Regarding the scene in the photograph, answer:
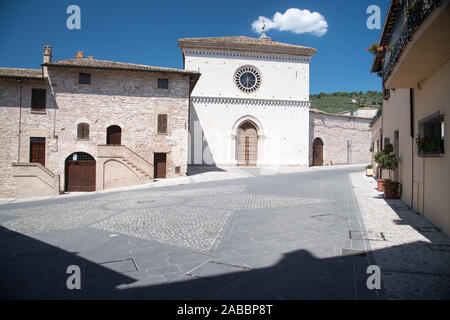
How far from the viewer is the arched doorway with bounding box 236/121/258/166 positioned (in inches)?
1136

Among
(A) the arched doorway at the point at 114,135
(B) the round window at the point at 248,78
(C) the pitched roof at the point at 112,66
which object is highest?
(B) the round window at the point at 248,78

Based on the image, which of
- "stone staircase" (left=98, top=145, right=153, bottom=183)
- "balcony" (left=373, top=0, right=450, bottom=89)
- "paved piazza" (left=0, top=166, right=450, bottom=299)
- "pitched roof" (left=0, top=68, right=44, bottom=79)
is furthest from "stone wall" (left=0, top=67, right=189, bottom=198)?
"balcony" (left=373, top=0, right=450, bottom=89)

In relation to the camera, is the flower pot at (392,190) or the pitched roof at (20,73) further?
the pitched roof at (20,73)

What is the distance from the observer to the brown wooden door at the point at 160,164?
21322 millimetres

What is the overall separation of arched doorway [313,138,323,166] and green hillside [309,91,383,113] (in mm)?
34800

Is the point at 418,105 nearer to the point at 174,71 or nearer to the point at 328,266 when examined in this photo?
the point at 328,266

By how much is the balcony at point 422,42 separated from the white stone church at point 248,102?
2103cm

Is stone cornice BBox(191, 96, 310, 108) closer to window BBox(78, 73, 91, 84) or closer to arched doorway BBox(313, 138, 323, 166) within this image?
arched doorway BBox(313, 138, 323, 166)

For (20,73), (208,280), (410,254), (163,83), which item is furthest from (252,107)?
(208,280)

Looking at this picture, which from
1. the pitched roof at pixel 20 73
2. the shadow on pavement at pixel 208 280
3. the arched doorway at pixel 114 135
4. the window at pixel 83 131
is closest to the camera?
the shadow on pavement at pixel 208 280

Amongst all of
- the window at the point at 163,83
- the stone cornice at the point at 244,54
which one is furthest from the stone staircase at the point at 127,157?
the stone cornice at the point at 244,54

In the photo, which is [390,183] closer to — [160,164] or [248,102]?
[160,164]

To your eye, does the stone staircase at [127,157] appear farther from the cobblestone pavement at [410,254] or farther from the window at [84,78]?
the cobblestone pavement at [410,254]

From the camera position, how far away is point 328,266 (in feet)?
13.9
